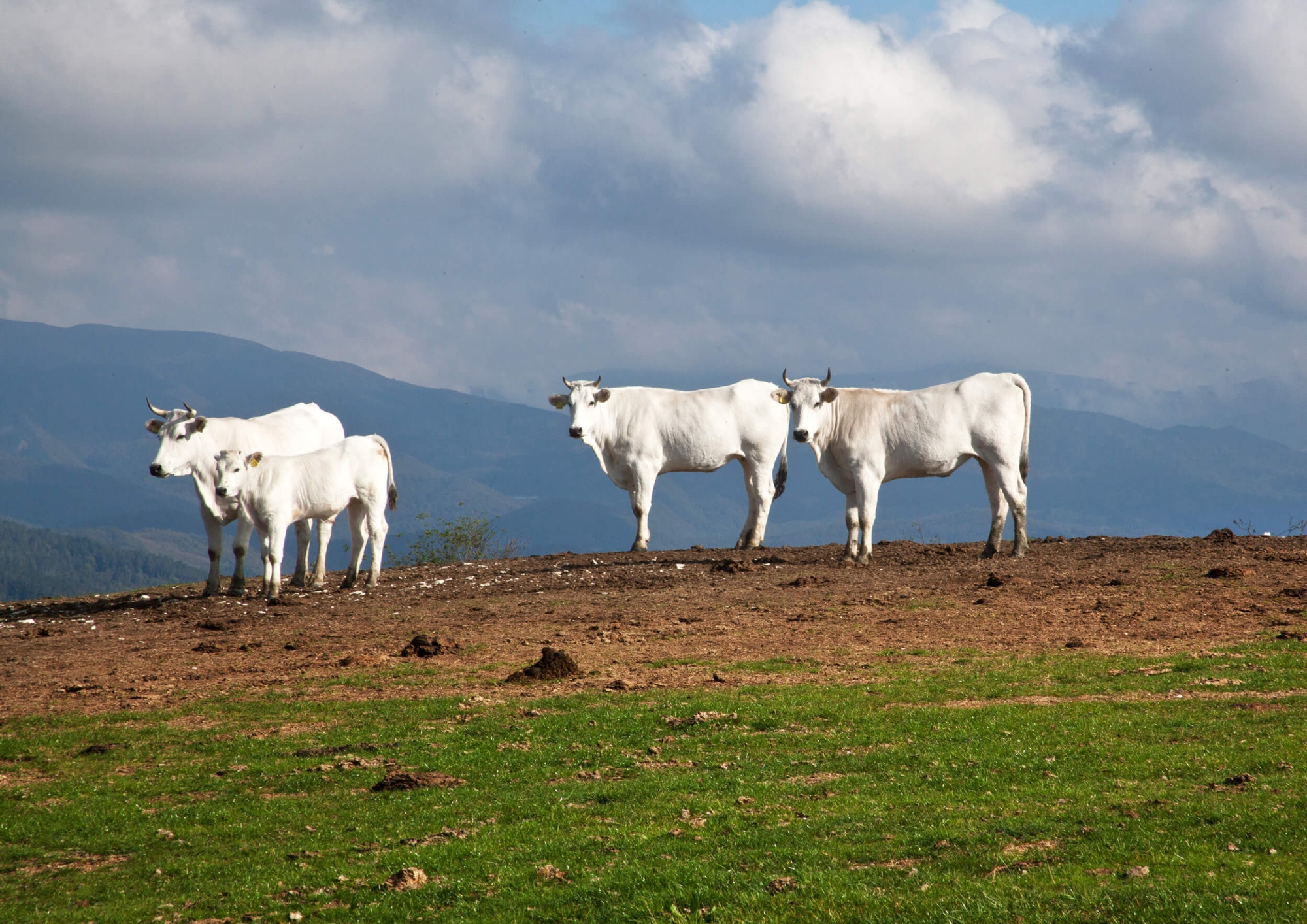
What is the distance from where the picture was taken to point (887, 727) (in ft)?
37.4

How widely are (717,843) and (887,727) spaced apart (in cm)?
351

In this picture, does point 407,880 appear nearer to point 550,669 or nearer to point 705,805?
point 705,805

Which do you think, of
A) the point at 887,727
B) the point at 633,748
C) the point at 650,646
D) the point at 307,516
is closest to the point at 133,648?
the point at 307,516

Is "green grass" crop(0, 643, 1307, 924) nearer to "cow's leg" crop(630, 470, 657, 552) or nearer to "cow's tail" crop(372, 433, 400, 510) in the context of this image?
"cow's tail" crop(372, 433, 400, 510)

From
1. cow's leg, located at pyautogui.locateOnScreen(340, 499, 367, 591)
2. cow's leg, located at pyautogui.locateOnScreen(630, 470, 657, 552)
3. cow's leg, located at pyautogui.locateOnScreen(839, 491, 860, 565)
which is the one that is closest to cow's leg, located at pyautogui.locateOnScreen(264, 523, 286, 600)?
cow's leg, located at pyautogui.locateOnScreen(340, 499, 367, 591)

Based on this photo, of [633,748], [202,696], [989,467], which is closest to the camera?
[633,748]

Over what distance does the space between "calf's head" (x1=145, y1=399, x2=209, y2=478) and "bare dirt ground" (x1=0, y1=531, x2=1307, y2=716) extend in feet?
8.04

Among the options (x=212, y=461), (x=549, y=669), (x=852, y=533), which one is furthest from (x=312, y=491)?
(x=852, y=533)

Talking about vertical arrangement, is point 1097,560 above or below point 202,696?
above

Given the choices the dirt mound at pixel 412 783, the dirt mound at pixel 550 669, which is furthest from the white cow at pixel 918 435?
the dirt mound at pixel 412 783

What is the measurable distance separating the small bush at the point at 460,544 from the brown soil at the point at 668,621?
11142mm

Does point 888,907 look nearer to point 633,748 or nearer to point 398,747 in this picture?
point 633,748

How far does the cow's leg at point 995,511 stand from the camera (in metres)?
23.0

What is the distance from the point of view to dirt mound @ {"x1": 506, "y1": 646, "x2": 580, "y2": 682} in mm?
14336
